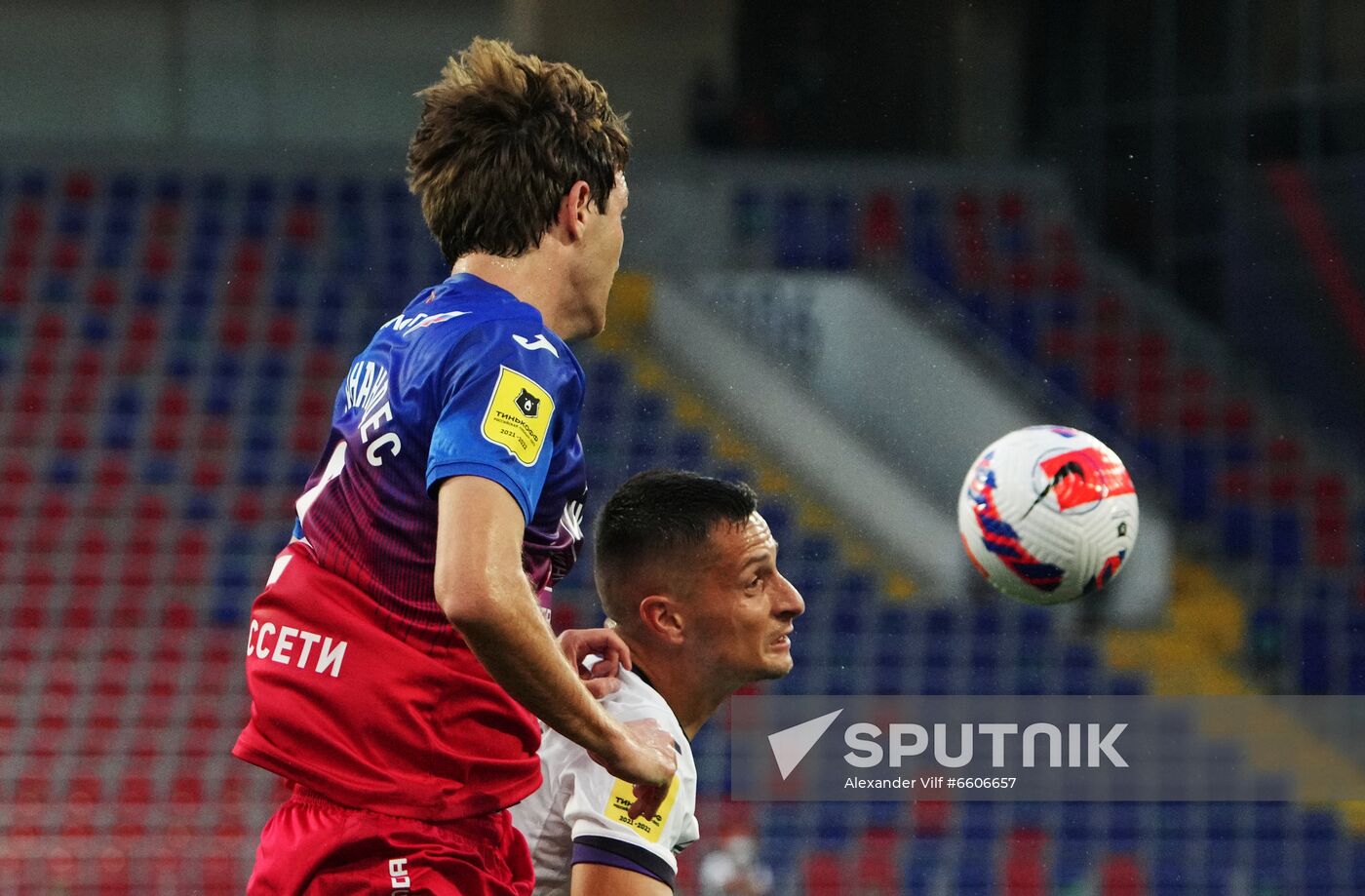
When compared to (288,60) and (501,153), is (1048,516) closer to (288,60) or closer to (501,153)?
(501,153)

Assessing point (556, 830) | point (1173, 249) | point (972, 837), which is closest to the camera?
point (556, 830)

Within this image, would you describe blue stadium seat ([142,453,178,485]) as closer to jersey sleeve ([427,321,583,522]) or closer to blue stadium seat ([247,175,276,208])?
blue stadium seat ([247,175,276,208])

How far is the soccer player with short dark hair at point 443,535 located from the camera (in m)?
1.95

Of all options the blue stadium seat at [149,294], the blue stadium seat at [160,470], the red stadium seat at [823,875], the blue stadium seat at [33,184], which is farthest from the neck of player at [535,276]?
the blue stadium seat at [33,184]

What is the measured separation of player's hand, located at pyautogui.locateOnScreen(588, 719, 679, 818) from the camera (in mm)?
1977

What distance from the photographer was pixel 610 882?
7.95ft

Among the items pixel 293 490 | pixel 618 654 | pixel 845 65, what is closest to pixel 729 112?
A: pixel 845 65

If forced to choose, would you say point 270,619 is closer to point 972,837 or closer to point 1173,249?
point 972,837

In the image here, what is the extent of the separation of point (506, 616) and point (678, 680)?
95 cm

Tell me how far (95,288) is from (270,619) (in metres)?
7.32

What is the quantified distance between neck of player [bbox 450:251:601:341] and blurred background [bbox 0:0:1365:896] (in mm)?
3857

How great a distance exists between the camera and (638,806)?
6.92 ft

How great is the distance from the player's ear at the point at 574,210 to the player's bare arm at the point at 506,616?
444 mm

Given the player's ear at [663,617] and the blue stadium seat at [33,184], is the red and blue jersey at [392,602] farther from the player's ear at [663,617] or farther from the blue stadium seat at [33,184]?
the blue stadium seat at [33,184]
